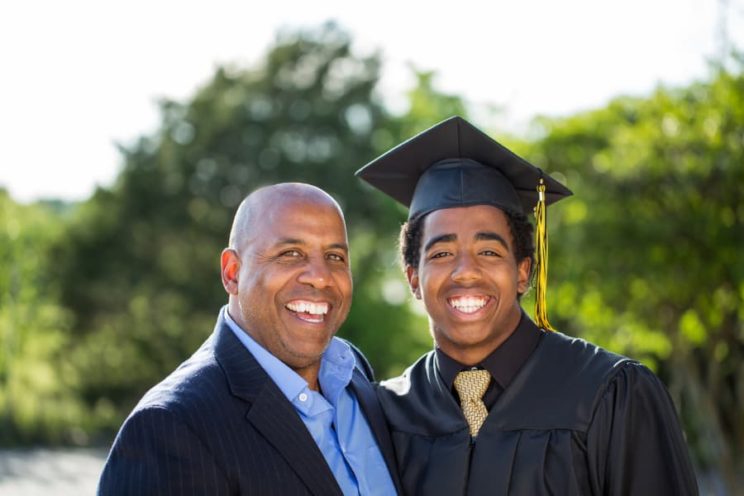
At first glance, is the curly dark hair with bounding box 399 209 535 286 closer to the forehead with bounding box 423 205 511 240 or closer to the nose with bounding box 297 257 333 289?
the forehead with bounding box 423 205 511 240

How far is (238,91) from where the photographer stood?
25203mm

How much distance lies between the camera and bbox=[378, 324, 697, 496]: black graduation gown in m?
2.99

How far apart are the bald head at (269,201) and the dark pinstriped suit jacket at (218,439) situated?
1.15 ft

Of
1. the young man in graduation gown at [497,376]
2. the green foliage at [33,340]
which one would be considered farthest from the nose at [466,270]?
the green foliage at [33,340]

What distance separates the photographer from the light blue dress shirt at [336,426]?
2.99m

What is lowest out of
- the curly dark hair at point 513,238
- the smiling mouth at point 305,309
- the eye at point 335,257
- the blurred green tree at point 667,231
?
the smiling mouth at point 305,309

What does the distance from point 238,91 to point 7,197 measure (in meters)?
9.08

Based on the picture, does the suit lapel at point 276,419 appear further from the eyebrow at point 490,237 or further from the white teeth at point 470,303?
the eyebrow at point 490,237

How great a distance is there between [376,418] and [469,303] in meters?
0.53

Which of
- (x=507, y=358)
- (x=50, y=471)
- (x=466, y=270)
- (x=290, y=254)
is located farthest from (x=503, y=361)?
(x=50, y=471)

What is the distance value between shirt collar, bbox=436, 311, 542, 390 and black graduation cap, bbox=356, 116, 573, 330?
24cm

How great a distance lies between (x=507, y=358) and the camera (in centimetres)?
333

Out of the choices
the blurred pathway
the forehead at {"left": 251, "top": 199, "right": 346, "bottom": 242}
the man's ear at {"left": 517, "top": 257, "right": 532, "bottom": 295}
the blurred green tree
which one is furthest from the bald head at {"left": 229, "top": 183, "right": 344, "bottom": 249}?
the blurred pathway

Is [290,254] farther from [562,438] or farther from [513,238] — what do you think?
[562,438]
